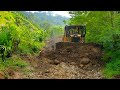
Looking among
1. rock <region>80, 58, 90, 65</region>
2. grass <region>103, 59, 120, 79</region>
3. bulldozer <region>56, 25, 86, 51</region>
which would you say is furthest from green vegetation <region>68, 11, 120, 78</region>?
rock <region>80, 58, 90, 65</region>

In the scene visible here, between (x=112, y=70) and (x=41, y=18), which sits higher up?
(x=41, y=18)

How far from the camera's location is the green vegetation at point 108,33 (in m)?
14.7

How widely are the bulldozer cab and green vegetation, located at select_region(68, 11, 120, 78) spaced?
68 cm

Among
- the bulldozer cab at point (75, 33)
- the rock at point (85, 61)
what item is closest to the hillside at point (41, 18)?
the bulldozer cab at point (75, 33)

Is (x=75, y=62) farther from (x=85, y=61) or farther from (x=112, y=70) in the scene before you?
(x=112, y=70)

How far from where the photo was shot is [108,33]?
1584cm

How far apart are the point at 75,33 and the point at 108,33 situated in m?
6.89

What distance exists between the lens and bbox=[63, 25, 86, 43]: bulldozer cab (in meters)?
22.1

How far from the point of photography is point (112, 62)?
1512cm

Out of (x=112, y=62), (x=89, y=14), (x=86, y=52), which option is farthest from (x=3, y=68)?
(x=89, y=14)

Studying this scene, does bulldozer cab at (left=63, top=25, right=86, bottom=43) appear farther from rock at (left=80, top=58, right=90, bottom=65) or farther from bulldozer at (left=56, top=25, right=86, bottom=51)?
rock at (left=80, top=58, right=90, bottom=65)

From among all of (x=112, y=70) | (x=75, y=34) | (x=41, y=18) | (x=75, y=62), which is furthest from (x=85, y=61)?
(x=41, y=18)

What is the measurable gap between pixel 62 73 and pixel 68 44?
6824mm

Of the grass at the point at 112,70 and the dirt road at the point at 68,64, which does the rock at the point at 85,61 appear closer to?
the dirt road at the point at 68,64
